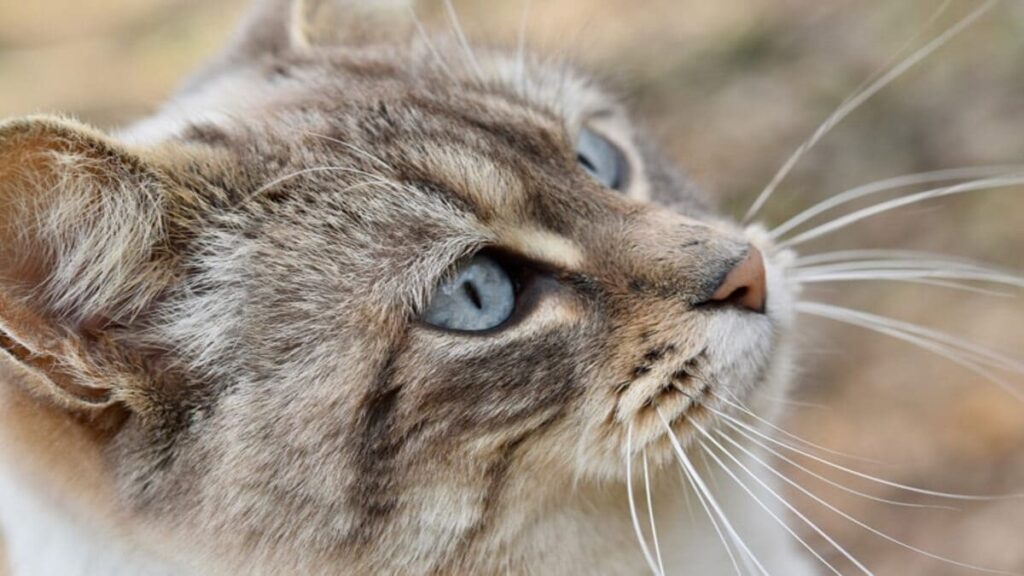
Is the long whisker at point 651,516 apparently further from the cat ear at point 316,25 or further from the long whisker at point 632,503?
the cat ear at point 316,25

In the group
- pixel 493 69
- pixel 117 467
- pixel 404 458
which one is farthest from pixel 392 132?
pixel 117 467

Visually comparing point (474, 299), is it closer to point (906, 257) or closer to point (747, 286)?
point (747, 286)

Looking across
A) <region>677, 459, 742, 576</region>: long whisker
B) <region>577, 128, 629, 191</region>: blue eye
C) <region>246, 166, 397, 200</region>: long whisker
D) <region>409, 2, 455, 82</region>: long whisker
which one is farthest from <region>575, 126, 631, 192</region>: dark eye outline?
<region>677, 459, 742, 576</region>: long whisker

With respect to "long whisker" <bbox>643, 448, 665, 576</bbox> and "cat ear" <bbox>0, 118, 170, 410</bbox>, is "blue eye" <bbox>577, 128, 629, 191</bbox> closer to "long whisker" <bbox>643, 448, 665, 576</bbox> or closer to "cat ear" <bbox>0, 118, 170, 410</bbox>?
"long whisker" <bbox>643, 448, 665, 576</bbox>

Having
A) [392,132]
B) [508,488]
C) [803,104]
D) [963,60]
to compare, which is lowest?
[508,488]

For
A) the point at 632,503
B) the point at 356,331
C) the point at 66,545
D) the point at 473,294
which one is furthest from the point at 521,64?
the point at 66,545

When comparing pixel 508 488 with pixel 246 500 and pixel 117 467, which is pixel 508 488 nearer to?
pixel 246 500
